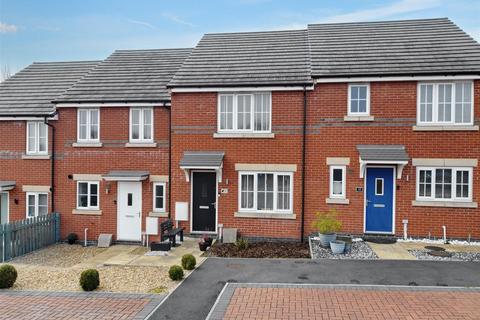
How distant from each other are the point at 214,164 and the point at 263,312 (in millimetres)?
6819

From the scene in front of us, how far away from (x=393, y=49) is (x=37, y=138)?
51.0ft

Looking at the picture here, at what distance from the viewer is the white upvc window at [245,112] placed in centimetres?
1391

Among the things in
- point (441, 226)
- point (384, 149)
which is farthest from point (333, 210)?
point (441, 226)

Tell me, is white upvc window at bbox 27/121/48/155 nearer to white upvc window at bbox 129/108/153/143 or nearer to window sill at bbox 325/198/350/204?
white upvc window at bbox 129/108/153/143

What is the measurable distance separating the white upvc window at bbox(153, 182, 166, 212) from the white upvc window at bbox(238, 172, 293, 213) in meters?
3.36

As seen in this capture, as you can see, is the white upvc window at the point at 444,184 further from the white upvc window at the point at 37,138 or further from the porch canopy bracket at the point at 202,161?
the white upvc window at the point at 37,138

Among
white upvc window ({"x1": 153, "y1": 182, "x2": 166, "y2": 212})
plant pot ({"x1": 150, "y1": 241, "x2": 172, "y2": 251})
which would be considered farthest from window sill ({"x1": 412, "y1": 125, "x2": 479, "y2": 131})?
white upvc window ({"x1": 153, "y1": 182, "x2": 166, "y2": 212})

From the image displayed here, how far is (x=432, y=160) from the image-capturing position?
502 inches

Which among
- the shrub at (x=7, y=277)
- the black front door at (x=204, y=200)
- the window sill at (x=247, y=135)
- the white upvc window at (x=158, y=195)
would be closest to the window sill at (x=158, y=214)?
the white upvc window at (x=158, y=195)

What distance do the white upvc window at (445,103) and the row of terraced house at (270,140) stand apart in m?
0.04

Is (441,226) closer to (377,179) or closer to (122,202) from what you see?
(377,179)

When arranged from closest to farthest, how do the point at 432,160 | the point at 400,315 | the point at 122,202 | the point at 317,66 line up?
the point at 400,315 → the point at 432,160 → the point at 317,66 → the point at 122,202

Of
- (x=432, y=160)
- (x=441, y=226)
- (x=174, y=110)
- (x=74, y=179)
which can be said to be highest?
(x=174, y=110)

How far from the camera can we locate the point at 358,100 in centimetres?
1333
